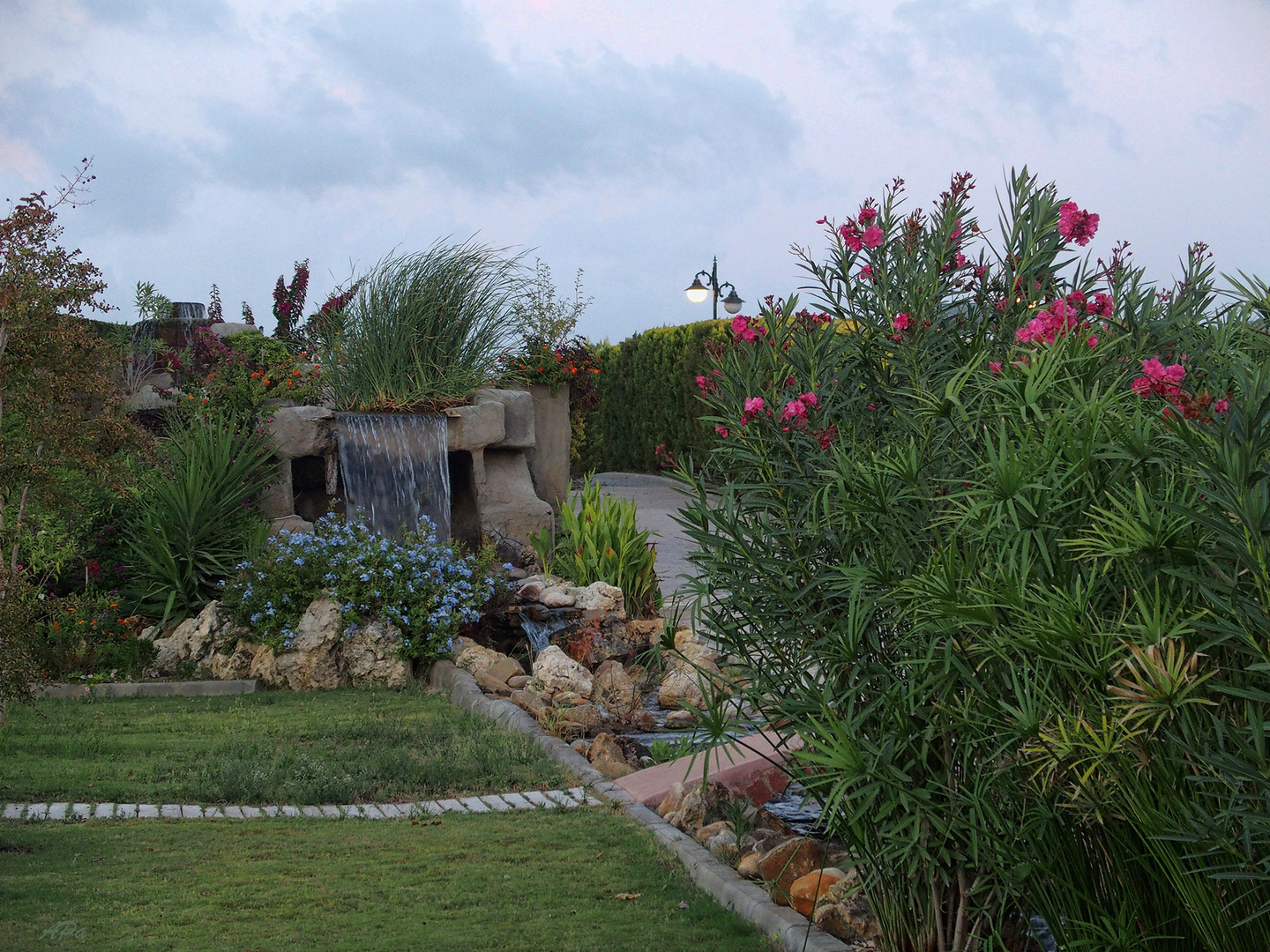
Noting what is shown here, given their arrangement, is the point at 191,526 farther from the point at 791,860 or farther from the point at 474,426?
the point at 791,860

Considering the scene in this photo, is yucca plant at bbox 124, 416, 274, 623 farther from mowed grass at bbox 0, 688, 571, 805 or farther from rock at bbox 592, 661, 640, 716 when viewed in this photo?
rock at bbox 592, 661, 640, 716

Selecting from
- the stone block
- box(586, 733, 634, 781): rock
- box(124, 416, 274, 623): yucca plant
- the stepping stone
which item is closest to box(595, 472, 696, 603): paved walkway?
the stone block

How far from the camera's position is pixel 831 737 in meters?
3.41

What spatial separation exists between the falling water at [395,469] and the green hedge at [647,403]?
802cm

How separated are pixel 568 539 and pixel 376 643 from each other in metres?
2.89

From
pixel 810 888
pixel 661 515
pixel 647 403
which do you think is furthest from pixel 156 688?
pixel 647 403

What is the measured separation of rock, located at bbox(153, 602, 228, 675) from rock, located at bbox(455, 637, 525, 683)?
2.02m

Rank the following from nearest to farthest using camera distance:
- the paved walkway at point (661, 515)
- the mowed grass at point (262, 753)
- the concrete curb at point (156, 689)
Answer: the mowed grass at point (262, 753) < the concrete curb at point (156, 689) < the paved walkway at point (661, 515)

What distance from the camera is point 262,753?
6852mm

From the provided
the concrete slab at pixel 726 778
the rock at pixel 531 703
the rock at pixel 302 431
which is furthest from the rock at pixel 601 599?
the concrete slab at pixel 726 778

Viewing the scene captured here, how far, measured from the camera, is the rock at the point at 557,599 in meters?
10.3

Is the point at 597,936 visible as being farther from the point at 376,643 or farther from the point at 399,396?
the point at 399,396

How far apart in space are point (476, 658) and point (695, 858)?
4.38 metres

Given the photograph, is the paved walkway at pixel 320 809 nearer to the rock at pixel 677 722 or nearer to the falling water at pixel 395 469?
the rock at pixel 677 722
